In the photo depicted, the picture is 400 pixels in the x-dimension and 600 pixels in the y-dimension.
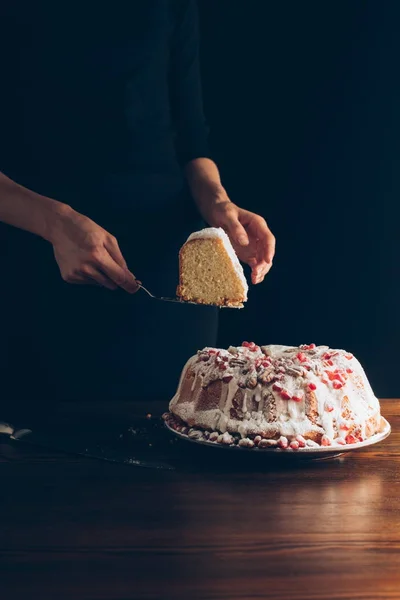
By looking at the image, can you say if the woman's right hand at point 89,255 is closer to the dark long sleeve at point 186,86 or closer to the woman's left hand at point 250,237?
the woman's left hand at point 250,237

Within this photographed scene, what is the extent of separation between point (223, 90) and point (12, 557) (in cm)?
260

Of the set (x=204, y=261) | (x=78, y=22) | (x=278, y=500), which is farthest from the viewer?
(x=78, y=22)

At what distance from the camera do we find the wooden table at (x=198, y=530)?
3.28ft

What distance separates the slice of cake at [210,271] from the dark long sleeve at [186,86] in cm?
75

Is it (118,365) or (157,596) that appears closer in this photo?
(157,596)

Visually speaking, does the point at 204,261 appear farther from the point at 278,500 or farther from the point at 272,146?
the point at 272,146

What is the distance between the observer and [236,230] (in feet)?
7.30

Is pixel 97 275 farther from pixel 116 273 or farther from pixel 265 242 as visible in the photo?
pixel 265 242

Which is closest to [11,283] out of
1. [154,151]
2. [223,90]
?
[154,151]

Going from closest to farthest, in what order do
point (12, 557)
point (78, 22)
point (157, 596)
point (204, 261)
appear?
point (157, 596)
point (12, 557)
point (204, 261)
point (78, 22)

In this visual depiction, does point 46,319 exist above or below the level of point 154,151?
below

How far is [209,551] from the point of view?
1098 millimetres

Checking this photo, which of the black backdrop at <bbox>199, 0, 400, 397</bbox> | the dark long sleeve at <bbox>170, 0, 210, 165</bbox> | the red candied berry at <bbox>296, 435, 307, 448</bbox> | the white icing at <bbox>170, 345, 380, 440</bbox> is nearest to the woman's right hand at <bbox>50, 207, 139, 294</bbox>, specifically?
the white icing at <bbox>170, 345, 380, 440</bbox>

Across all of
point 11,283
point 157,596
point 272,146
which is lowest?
point 157,596
